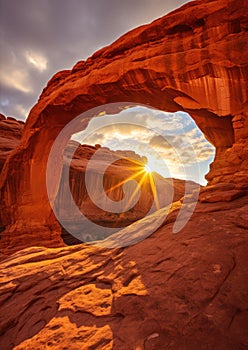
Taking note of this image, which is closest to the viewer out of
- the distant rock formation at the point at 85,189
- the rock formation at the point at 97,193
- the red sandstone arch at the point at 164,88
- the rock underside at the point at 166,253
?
the rock underside at the point at 166,253

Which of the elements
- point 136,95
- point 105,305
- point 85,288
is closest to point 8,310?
point 85,288

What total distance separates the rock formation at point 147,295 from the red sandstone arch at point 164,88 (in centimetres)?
195

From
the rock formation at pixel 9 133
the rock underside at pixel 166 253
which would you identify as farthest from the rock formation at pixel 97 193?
the rock underside at pixel 166 253

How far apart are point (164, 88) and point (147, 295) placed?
6.83 m

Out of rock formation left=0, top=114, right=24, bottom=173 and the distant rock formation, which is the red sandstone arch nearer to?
the distant rock formation

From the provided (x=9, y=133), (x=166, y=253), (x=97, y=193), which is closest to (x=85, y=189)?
(x=97, y=193)

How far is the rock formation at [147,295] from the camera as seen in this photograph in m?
1.69

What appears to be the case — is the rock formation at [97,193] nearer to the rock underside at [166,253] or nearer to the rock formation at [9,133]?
the rock formation at [9,133]

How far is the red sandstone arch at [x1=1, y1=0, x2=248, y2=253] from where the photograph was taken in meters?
5.73

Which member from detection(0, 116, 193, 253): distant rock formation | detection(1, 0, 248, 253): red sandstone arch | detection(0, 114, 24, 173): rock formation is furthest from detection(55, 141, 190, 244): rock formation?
detection(1, 0, 248, 253): red sandstone arch

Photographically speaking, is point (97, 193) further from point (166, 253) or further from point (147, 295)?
point (147, 295)

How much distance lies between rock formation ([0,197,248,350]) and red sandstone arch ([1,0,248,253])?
6.39 feet

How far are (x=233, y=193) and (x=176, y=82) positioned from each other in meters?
4.54

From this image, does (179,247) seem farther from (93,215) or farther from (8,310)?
(93,215)
